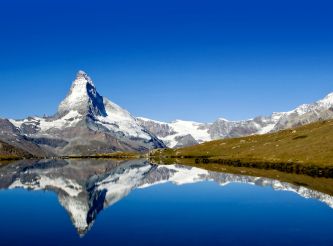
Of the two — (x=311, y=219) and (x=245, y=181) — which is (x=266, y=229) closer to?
(x=311, y=219)

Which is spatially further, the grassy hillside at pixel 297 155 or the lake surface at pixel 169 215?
the grassy hillside at pixel 297 155

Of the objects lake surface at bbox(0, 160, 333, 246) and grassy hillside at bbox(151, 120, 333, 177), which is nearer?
lake surface at bbox(0, 160, 333, 246)

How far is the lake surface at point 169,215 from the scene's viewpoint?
46.2m

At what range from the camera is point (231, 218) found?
5866 cm

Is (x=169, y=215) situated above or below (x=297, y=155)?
below

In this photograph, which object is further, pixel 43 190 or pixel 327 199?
pixel 43 190

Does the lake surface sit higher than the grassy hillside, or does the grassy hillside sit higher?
the grassy hillside

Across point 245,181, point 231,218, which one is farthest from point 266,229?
→ point 245,181

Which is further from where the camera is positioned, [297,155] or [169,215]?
[297,155]

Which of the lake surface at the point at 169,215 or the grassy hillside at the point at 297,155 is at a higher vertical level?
the grassy hillside at the point at 297,155

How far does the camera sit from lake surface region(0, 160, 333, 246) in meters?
46.2

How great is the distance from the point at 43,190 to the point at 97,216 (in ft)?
123

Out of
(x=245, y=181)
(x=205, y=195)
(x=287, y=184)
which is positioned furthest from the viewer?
(x=245, y=181)

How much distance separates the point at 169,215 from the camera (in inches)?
2418
